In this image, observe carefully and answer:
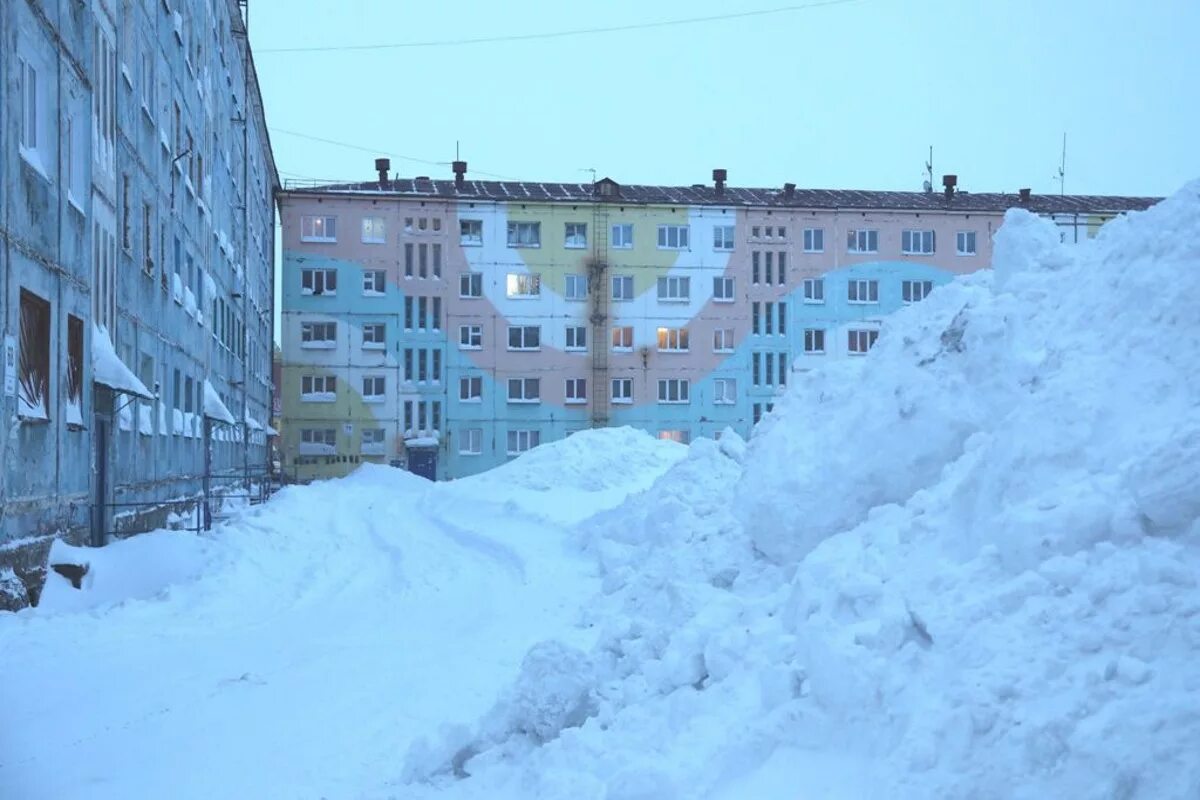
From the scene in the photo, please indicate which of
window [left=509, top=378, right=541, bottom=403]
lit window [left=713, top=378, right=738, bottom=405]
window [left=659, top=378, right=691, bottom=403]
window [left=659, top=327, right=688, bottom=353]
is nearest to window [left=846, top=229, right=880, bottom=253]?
lit window [left=713, top=378, right=738, bottom=405]

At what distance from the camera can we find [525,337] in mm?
49844

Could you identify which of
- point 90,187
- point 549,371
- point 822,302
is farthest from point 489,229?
point 90,187

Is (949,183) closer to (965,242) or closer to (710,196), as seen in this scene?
(965,242)

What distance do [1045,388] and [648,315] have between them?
146 feet

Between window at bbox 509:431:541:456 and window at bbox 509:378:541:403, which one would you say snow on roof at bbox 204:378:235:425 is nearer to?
window at bbox 509:431:541:456

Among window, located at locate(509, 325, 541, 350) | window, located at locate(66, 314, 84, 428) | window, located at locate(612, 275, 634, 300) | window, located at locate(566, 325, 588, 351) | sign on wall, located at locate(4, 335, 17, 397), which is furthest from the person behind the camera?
window, located at locate(612, 275, 634, 300)

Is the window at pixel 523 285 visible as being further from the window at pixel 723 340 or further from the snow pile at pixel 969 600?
the snow pile at pixel 969 600

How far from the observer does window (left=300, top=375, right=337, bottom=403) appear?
158 feet

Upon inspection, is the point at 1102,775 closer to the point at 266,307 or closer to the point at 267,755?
the point at 267,755

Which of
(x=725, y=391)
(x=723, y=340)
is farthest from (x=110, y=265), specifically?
(x=723, y=340)

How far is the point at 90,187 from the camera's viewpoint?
15609 millimetres

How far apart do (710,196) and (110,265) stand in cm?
3778

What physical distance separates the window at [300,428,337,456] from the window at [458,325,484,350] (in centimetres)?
681

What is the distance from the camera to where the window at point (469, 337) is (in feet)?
161
